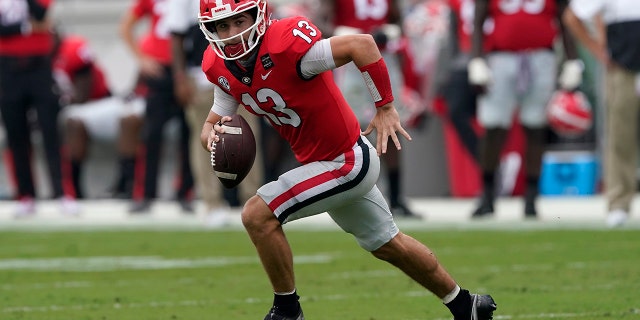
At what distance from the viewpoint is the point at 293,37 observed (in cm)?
531

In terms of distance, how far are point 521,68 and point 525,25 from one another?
1.07ft

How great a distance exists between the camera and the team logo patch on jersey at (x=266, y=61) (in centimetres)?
533

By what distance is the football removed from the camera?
17.9 feet

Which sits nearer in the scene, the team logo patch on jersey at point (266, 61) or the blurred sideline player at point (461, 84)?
the team logo patch on jersey at point (266, 61)

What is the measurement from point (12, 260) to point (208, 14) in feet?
12.8

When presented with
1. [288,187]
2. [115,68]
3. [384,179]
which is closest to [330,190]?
[288,187]

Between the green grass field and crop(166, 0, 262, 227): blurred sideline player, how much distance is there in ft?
1.74

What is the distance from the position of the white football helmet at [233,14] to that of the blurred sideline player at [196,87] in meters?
5.45

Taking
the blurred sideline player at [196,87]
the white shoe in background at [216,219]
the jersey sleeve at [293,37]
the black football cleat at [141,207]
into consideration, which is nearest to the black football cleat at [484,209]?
the blurred sideline player at [196,87]

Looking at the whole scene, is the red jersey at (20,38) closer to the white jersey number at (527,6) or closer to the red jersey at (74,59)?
the red jersey at (74,59)

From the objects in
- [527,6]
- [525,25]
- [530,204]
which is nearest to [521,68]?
[525,25]

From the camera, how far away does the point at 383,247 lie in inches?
215

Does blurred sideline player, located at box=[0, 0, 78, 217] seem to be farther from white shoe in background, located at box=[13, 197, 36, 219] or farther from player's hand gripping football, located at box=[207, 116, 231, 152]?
player's hand gripping football, located at box=[207, 116, 231, 152]

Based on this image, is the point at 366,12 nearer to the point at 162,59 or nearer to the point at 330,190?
the point at 162,59
